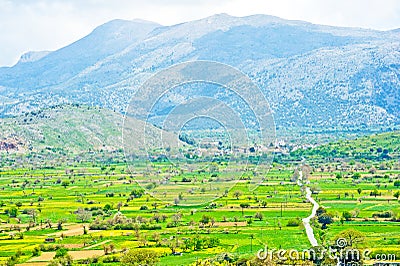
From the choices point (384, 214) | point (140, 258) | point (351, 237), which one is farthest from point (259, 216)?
point (140, 258)

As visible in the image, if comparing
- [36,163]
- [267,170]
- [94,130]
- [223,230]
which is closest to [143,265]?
[223,230]

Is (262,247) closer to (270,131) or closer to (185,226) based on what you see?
(185,226)

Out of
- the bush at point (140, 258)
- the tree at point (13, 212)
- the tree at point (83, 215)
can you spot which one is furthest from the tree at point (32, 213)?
the bush at point (140, 258)

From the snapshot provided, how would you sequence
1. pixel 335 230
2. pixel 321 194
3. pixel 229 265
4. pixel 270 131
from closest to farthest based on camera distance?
1. pixel 229 265
2. pixel 335 230
3. pixel 321 194
4. pixel 270 131

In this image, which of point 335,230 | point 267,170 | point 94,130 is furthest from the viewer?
point 94,130

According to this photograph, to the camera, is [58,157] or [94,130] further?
[94,130]

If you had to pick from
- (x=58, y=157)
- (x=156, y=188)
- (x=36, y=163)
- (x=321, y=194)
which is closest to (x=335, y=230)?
(x=321, y=194)

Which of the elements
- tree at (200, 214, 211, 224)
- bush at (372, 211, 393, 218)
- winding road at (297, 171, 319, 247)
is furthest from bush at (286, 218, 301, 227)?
bush at (372, 211, 393, 218)

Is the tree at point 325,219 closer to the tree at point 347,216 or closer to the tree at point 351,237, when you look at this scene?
the tree at point 347,216

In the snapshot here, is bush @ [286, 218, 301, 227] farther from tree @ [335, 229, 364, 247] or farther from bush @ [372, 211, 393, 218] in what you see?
tree @ [335, 229, 364, 247]
